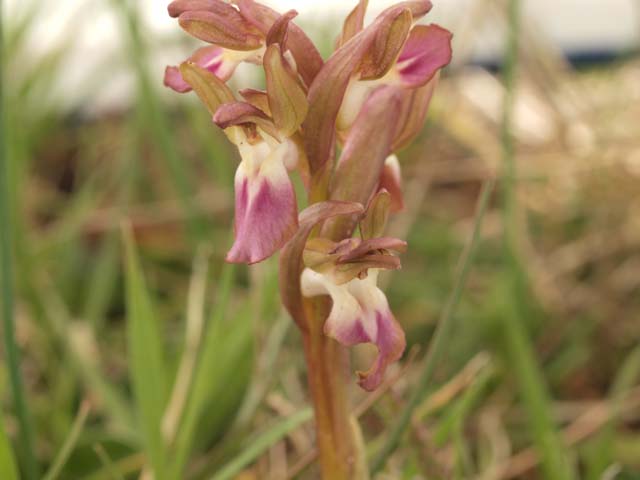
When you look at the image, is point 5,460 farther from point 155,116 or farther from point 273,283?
point 155,116

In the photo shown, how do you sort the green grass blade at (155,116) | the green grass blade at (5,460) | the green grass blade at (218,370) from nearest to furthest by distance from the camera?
the green grass blade at (5,460)
the green grass blade at (218,370)
the green grass blade at (155,116)

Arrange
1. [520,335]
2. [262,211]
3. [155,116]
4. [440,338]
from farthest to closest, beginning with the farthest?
[155,116]
[520,335]
[440,338]
[262,211]

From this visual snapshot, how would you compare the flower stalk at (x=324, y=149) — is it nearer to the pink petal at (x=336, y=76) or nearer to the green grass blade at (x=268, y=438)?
the pink petal at (x=336, y=76)

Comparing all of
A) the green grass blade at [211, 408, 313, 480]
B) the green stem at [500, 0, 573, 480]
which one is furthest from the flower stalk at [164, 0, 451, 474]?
the green stem at [500, 0, 573, 480]

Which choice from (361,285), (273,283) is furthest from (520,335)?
(361,285)

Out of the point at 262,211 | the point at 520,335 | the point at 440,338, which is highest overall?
the point at 262,211

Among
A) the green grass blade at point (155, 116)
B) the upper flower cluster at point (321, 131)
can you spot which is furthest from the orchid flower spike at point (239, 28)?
the green grass blade at point (155, 116)

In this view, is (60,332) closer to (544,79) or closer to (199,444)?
(199,444)
